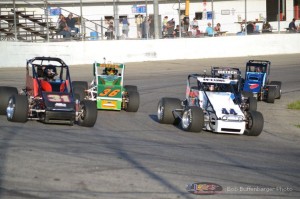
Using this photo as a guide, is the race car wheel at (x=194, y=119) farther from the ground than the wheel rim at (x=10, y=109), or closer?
closer

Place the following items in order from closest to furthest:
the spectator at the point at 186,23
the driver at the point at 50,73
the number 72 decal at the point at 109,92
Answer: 1. the driver at the point at 50,73
2. the number 72 decal at the point at 109,92
3. the spectator at the point at 186,23

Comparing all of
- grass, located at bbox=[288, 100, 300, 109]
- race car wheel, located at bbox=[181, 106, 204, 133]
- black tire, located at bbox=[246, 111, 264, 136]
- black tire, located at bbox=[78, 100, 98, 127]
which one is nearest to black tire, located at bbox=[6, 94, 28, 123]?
black tire, located at bbox=[78, 100, 98, 127]

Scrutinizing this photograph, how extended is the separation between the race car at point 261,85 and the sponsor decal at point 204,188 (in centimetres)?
1262

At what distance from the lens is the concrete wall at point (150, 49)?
31359 mm

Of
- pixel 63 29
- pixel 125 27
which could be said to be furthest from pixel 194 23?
pixel 63 29

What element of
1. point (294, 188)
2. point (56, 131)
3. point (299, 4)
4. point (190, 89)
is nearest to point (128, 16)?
point (299, 4)

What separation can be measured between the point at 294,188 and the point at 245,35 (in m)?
28.6

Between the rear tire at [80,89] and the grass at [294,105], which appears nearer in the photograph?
the rear tire at [80,89]

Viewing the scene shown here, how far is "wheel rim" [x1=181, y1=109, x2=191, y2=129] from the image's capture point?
15.4 m

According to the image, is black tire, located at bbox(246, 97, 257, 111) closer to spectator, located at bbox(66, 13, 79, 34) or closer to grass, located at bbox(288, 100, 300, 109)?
grass, located at bbox(288, 100, 300, 109)

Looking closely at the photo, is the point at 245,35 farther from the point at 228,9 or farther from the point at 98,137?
the point at 98,137

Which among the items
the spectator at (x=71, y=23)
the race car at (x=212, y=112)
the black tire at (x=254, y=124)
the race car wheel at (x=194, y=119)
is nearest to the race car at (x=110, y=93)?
the race car at (x=212, y=112)

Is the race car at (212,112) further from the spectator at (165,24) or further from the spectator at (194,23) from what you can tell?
the spectator at (194,23)

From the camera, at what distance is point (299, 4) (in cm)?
4794
